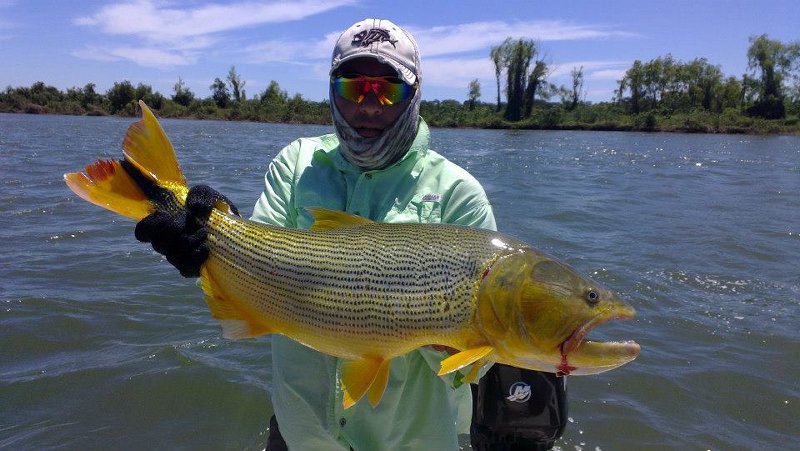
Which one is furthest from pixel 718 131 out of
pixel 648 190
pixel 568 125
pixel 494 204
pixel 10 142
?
pixel 10 142

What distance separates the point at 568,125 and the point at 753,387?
75877 mm

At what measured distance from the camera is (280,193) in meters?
3.08

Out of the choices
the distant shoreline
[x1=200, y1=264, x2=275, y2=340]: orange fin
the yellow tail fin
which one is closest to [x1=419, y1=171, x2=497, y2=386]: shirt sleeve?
[x1=200, y1=264, x2=275, y2=340]: orange fin

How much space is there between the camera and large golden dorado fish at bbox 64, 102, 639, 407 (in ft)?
7.12

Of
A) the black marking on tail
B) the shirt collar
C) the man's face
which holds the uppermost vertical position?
the man's face

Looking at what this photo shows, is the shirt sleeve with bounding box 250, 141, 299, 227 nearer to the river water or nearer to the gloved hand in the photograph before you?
the gloved hand

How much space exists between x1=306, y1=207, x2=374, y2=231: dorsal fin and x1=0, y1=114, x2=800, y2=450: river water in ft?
10.1

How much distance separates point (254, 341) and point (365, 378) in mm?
4668

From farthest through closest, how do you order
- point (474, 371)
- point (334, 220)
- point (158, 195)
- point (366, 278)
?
point (158, 195) < point (334, 220) < point (366, 278) < point (474, 371)

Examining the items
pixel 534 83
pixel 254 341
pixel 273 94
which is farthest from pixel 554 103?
pixel 254 341

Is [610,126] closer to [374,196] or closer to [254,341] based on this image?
[254,341]

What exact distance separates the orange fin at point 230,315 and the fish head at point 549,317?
3.22ft

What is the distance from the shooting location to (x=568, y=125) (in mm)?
78125

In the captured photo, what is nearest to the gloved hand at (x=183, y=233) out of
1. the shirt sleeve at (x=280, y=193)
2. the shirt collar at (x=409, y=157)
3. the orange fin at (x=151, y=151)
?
the orange fin at (x=151, y=151)
